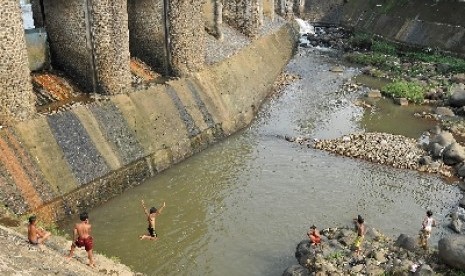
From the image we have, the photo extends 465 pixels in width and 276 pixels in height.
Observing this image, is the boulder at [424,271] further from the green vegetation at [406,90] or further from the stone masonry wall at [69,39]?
the green vegetation at [406,90]

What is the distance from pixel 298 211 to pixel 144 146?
7.27m

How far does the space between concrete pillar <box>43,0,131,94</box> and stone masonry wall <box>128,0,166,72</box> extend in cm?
370

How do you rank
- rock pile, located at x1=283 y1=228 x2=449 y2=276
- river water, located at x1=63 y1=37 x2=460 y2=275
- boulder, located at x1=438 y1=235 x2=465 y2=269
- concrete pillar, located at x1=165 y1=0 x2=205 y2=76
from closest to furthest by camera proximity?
boulder, located at x1=438 y1=235 x2=465 y2=269 < rock pile, located at x1=283 y1=228 x2=449 y2=276 < river water, located at x1=63 y1=37 x2=460 y2=275 < concrete pillar, located at x1=165 y1=0 x2=205 y2=76

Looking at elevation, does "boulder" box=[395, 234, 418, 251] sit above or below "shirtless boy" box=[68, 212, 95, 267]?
below

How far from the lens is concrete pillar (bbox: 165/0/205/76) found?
2544 centimetres

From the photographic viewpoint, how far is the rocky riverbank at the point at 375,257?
1486 cm

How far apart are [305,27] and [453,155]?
3927 cm

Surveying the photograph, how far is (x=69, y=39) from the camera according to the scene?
72.1 ft

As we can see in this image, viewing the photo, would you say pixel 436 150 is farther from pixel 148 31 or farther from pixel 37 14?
pixel 37 14

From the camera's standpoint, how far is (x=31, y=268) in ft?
37.8

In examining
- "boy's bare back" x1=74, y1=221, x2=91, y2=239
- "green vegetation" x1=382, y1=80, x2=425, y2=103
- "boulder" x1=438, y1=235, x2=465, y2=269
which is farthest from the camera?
"green vegetation" x1=382, y1=80, x2=425, y2=103

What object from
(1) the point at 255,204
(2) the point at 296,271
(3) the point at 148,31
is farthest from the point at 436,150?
(3) the point at 148,31

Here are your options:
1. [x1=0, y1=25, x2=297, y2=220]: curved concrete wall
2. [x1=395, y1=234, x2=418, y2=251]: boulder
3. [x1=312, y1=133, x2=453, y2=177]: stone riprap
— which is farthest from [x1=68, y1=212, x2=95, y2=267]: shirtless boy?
[x1=312, y1=133, x2=453, y2=177]: stone riprap

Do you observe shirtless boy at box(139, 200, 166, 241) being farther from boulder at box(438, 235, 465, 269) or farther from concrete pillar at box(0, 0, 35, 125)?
boulder at box(438, 235, 465, 269)
